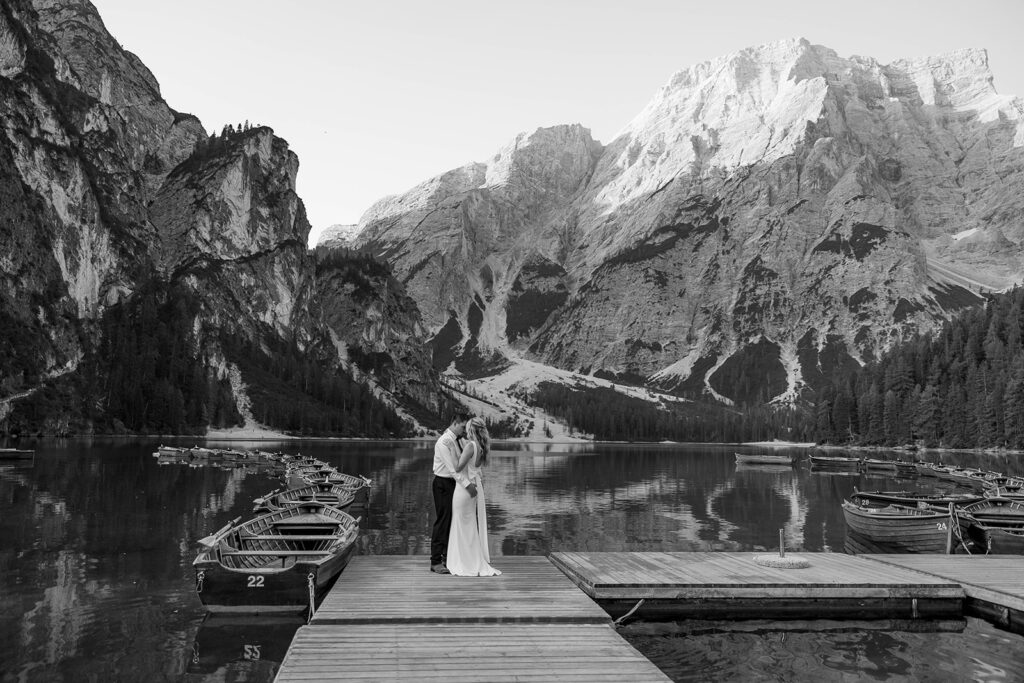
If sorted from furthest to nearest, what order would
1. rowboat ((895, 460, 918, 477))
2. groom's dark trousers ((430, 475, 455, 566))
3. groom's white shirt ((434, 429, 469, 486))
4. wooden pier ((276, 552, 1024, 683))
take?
rowboat ((895, 460, 918, 477)) < groom's dark trousers ((430, 475, 455, 566)) < groom's white shirt ((434, 429, 469, 486)) < wooden pier ((276, 552, 1024, 683))

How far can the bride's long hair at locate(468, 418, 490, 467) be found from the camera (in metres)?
23.4

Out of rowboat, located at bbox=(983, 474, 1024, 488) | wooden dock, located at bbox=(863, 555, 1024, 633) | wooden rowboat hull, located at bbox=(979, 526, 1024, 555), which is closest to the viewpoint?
wooden dock, located at bbox=(863, 555, 1024, 633)

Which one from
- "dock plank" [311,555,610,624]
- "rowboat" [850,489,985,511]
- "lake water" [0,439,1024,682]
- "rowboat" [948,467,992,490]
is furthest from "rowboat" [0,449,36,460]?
"rowboat" [948,467,992,490]

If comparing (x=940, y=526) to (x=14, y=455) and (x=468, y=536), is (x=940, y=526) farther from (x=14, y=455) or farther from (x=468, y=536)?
(x=14, y=455)

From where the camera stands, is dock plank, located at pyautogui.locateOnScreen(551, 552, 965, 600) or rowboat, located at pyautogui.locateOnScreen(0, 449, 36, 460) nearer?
dock plank, located at pyautogui.locateOnScreen(551, 552, 965, 600)

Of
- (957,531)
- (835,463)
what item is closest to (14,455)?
(957,531)

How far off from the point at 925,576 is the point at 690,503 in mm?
44643

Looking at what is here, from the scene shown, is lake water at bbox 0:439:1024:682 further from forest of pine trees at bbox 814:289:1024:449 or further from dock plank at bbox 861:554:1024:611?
forest of pine trees at bbox 814:289:1024:449

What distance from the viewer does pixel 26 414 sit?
172625 millimetres

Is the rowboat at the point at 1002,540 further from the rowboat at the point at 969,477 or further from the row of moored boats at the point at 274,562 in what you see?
the rowboat at the point at 969,477

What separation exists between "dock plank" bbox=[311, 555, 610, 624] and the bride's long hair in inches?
144

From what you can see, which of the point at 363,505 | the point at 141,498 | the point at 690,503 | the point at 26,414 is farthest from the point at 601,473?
the point at 26,414

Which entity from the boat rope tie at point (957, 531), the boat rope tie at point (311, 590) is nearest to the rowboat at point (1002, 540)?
the boat rope tie at point (957, 531)

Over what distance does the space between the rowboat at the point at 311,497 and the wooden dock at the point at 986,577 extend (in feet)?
92.2
